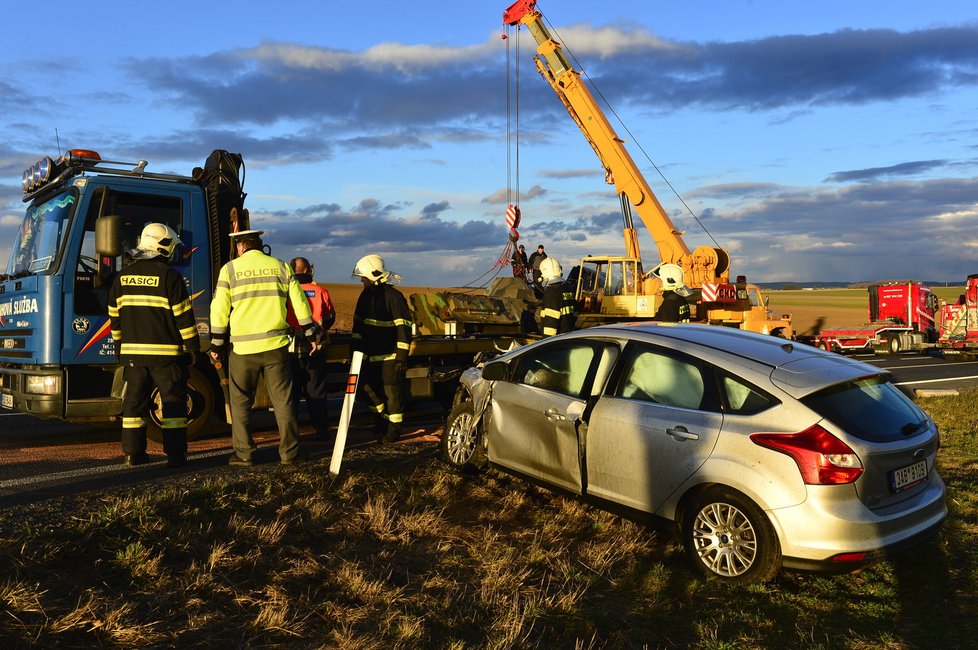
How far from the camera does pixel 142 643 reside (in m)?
3.44

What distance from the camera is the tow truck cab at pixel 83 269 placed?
7.42 meters

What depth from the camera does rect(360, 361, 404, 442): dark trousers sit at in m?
8.43

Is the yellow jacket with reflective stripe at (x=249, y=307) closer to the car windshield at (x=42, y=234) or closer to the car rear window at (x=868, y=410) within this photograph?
the car windshield at (x=42, y=234)

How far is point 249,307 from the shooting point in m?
6.42

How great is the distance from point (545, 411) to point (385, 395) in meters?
3.34

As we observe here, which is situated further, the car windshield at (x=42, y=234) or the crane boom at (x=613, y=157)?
the crane boom at (x=613, y=157)

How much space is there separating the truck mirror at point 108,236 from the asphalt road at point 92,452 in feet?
6.10

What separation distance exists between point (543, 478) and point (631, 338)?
3.91 feet

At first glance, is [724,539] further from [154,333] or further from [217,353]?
[154,333]

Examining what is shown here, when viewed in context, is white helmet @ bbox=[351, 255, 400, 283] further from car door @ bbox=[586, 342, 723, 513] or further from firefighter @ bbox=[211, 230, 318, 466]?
car door @ bbox=[586, 342, 723, 513]

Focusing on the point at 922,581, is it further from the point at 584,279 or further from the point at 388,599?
the point at 584,279

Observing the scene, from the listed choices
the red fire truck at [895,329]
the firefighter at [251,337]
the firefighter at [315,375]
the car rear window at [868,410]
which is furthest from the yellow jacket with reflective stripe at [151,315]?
the red fire truck at [895,329]

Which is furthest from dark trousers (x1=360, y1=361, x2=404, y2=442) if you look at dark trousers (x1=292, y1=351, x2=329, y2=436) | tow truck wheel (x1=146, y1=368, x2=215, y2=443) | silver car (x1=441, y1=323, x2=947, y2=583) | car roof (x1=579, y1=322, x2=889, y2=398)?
car roof (x1=579, y1=322, x2=889, y2=398)

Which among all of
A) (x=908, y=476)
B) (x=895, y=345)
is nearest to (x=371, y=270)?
(x=908, y=476)
